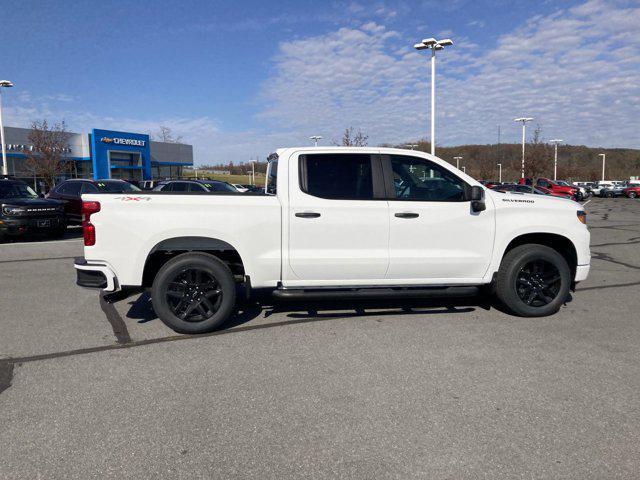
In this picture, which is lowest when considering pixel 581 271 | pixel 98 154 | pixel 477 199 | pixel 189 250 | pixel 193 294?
pixel 193 294

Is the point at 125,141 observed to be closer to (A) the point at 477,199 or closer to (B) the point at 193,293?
(B) the point at 193,293

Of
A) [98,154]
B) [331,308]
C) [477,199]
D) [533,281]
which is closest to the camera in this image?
[477,199]

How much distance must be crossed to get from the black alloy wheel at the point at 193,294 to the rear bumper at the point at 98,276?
568mm

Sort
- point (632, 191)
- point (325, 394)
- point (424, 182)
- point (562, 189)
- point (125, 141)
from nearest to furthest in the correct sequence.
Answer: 1. point (325, 394)
2. point (424, 182)
3. point (562, 189)
4. point (125, 141)
5. point (632, 191)

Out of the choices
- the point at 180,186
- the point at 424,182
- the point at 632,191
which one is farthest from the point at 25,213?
the point at 632,191

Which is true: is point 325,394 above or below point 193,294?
below

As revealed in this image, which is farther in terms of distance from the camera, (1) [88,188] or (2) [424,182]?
(1) [88,188]

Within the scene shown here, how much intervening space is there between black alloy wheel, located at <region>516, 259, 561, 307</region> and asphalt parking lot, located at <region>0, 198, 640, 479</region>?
32 centimetres

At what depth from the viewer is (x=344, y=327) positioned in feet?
17.2

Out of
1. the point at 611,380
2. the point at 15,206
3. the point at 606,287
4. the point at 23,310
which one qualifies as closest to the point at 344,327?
the point at 611,380

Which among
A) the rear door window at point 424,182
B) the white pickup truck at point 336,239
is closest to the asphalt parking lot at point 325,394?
the white pickup truck at point 336,239

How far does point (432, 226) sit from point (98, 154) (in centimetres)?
4487

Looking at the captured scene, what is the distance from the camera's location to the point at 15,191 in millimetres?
13312

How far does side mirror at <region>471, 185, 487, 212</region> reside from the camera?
519cm
